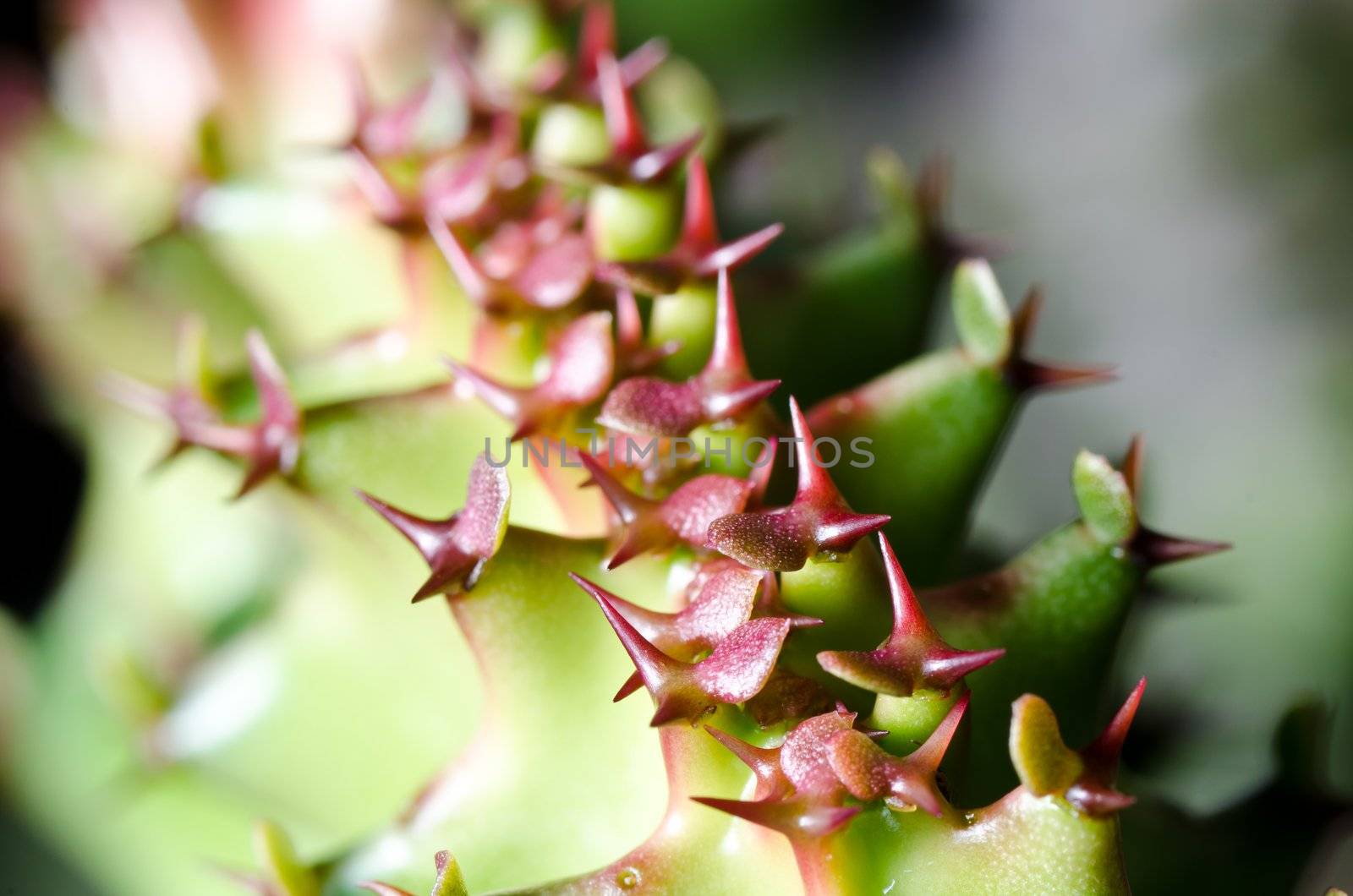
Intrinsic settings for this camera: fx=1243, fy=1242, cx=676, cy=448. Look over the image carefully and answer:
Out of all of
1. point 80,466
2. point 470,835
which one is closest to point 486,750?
point 470,835

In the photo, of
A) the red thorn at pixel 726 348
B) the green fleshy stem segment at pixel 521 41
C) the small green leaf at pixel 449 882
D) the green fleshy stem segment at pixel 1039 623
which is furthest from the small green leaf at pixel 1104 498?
the green fleshy stem segment at pixel 521 41

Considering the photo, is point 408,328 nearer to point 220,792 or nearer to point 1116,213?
point 220,792

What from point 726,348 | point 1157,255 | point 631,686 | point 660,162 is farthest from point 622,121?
point 1157,255

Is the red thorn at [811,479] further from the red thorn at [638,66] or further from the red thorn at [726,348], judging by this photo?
the red thorn at [638,66]

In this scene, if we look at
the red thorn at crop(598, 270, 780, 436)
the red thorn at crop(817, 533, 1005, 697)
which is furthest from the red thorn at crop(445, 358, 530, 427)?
the red thorn at crop(817, 533, 1005, 697)

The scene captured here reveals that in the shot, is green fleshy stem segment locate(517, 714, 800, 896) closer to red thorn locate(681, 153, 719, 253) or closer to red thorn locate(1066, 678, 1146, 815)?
red thorn locate(1066, 678, 1146, 815)

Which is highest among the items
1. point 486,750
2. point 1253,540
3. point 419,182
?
point 419,182
